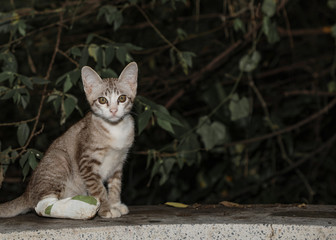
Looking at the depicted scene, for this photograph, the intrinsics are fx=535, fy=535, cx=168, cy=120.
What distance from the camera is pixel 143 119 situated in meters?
2.47

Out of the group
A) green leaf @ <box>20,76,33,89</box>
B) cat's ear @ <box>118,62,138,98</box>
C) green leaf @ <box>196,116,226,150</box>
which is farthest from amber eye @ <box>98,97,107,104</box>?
green leaf @ <box>196,116,226,150</box>

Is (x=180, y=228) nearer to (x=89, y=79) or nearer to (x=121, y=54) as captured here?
(x=89, y=79)

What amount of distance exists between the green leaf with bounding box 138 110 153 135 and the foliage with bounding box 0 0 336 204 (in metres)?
0.22

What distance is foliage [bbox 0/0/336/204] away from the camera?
9.98 feet

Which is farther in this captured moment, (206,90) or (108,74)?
(206,90)

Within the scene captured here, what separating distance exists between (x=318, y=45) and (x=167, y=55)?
1378 millimetres

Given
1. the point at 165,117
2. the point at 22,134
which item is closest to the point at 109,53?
the point at 165,117

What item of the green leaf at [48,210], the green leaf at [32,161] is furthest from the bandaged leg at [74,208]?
the green leaf at [32,161]

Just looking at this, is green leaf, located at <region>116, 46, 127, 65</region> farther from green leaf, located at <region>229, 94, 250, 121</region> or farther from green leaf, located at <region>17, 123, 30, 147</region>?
green leaf, located at <region>229, 94, 250, 121</region>

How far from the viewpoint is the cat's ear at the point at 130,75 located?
7.82 feet

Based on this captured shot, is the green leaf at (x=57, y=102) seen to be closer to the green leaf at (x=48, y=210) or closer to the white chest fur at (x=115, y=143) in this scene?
the white chest fur at (x=115, y=143)

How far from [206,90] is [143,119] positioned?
112cm

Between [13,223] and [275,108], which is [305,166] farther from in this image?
[13,223]

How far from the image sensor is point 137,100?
8.50 feet
